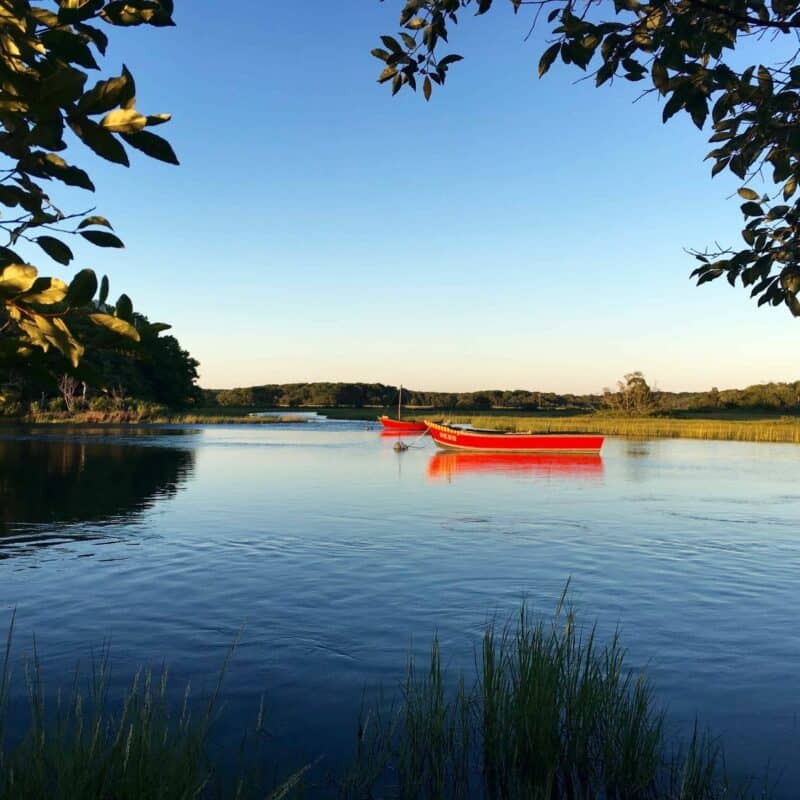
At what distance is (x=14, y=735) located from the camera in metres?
7.78

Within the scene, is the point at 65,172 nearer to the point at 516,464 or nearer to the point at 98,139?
the point at 98,139

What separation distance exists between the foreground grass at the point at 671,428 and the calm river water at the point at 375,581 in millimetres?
40586

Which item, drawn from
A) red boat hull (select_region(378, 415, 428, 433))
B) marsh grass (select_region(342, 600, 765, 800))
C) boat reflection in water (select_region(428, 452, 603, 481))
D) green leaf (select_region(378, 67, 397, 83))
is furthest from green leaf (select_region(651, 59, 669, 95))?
red boat hull (select_region(378, 415, 428, 433))

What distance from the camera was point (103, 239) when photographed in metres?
2.93

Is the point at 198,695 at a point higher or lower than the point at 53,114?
lower

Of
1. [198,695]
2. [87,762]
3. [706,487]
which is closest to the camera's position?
[87,762]

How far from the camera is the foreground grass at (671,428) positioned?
73375mm

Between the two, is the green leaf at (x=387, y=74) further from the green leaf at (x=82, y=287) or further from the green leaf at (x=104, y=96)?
the green leaf at (x=82, y=287)

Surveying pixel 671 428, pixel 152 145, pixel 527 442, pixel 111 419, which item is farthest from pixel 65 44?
pixel 111 419

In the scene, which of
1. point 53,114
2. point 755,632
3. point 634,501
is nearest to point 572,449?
point 634,501

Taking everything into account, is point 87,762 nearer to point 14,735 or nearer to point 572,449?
point 14,735

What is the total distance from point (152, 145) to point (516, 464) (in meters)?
49.0

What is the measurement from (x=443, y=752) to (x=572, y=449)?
49.9 meters

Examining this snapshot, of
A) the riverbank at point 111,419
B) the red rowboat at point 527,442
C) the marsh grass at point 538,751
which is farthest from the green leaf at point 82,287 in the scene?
the riverbank at point 111,419
